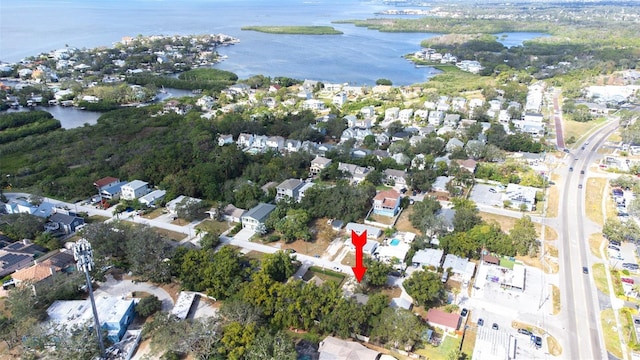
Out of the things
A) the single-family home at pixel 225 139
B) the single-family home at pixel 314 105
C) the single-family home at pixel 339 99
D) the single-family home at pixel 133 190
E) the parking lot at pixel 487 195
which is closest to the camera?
the parking lot at pixel 487 195

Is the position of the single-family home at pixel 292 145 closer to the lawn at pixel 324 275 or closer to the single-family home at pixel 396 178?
the single-family home at pixel 396 178

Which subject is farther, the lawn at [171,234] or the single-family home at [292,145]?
the single-family home at [292,145]

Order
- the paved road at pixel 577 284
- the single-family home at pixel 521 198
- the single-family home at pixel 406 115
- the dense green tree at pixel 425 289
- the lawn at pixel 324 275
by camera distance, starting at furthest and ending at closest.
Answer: the single-family home at pixel 406 115 < the single-family home at pixel 521 198 < the lawn at pixel 324 275 < the dense green tree at pixel 425 289 < the paved road at pixel 577 284

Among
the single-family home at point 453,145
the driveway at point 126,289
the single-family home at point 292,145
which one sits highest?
the single-family home at point 453,145

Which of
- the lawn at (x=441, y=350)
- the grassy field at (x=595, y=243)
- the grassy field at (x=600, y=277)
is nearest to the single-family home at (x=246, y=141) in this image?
the lawn at (x=441, y=350)

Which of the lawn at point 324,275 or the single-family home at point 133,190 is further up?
the lawn at point 324,275

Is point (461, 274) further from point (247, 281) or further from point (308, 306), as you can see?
point (247, 281)

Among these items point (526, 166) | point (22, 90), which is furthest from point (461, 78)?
point (22, 90)
